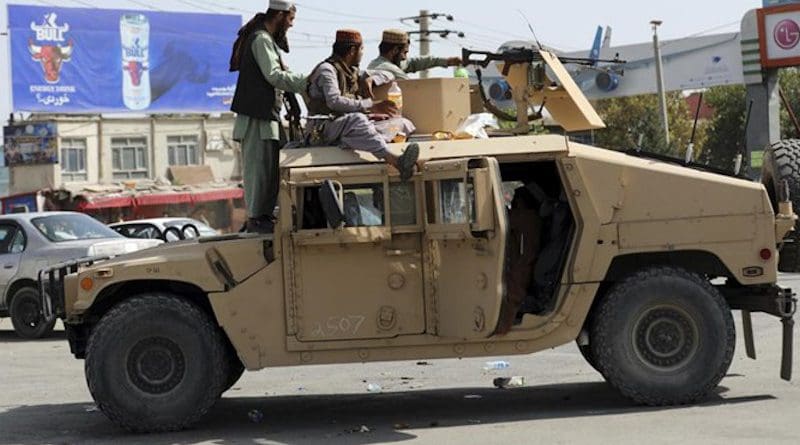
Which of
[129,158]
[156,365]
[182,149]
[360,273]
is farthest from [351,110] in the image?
[182,149]

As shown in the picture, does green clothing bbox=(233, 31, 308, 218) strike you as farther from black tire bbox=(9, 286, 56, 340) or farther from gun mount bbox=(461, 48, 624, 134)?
black tire bbox=(9, 286, 56, 340)

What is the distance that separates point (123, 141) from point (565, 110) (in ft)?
205

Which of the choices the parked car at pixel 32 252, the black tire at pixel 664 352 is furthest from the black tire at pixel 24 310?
the black tire at pixel 664 352

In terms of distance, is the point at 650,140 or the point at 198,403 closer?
the point at 198,403

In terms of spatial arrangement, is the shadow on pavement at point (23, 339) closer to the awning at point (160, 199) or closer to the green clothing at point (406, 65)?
the green clothing at point (406, 65)

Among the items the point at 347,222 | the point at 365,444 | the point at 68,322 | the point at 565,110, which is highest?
the point at 565,110

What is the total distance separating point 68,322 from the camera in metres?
9.54

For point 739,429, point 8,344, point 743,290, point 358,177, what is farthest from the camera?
point 8,344

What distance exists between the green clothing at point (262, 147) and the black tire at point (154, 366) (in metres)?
0.89

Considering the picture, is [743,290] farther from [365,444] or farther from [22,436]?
[22,436]

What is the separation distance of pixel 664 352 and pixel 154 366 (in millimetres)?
3389

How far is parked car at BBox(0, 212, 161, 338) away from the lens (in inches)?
709

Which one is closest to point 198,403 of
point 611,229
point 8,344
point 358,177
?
point 358,177

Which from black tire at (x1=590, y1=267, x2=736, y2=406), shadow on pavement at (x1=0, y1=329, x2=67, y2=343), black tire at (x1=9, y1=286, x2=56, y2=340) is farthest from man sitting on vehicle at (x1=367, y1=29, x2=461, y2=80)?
black tire at (x1=9, y1=286, x2=56, y2=340)
